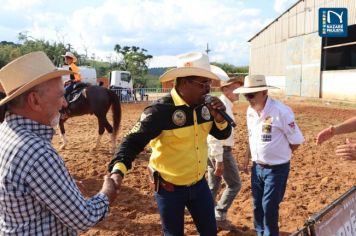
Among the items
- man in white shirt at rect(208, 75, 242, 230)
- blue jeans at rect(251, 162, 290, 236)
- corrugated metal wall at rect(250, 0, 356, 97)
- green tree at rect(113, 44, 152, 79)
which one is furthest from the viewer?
green tree at rect(113, 44, 152, 79)

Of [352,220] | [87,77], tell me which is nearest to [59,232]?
[352,220]

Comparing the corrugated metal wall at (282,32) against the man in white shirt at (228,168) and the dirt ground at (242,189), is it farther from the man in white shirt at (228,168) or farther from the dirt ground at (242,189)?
the man in white shirt at (228,168)

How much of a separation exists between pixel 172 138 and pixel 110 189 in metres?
0.89

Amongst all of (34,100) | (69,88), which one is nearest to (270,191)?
(34,100)

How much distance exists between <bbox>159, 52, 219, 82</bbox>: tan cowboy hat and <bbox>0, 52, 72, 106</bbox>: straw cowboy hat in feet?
4.00

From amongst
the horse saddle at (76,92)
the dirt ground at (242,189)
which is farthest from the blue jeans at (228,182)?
the horse saddle at (76,92)

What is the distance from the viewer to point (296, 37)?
2764 cm

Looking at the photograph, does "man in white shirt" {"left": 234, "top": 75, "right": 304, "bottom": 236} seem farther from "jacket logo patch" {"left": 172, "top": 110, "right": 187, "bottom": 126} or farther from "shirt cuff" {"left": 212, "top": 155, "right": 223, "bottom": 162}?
"jacket logo patch" {"left": 172, "top": 110, "right": 187, "bottom": 126}

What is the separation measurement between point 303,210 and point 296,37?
24315mm

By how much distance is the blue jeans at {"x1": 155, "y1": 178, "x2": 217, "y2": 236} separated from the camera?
10.1ft

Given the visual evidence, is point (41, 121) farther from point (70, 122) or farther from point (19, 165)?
point (70, 122)

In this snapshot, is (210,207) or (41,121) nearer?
(41,121)

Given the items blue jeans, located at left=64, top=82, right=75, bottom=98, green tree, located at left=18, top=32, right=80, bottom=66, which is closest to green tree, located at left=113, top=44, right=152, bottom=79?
green tree, located at left=18, top=32, right=80, bottom=66

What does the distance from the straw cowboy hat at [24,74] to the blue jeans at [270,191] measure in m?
2.48
